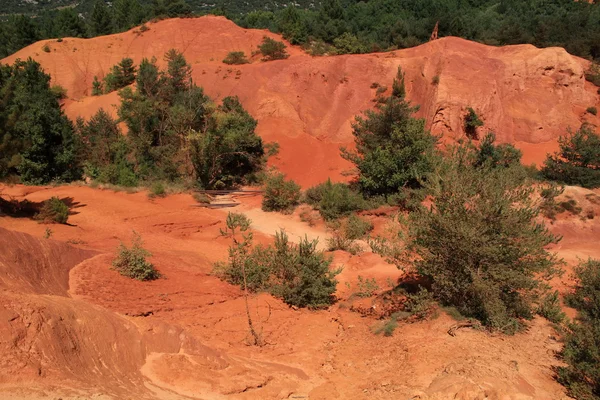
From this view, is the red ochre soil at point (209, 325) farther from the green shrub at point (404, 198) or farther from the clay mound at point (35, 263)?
the green shrub at point (404, 198)

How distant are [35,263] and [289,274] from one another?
5540 mm

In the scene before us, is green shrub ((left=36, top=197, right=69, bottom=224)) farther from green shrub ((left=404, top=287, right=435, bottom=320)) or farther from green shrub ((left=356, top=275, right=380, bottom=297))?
green shrub ((left=404, top=287, right=435, bottom=320))

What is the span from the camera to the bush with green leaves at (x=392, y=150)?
20.5m

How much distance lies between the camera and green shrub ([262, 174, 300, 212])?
21484mm

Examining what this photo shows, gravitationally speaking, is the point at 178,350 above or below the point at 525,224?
below

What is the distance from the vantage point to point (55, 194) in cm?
2092

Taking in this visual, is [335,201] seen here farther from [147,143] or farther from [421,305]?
[147,143]

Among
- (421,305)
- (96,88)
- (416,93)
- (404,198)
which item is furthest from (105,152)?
(421,305)

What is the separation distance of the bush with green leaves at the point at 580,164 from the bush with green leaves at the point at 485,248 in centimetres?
1402

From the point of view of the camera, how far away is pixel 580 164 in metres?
22.1

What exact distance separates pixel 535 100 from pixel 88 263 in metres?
27.4

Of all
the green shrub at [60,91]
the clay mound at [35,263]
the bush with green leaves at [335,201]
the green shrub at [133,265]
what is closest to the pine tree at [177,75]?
the green shrub at [60,91]

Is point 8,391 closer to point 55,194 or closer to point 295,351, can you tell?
point 295,351

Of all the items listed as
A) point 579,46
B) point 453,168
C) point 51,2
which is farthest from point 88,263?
point 51,2
